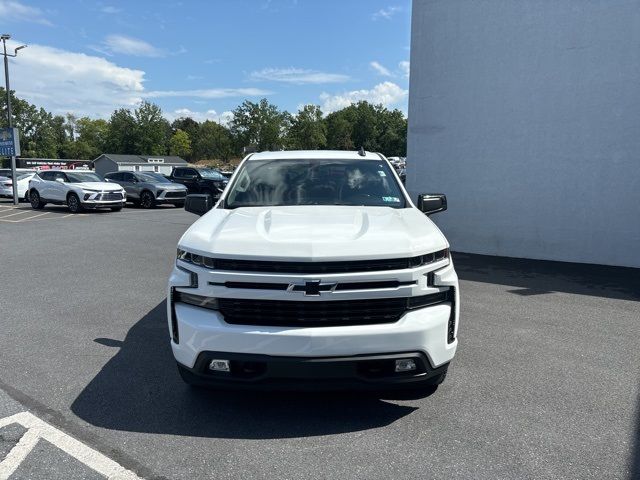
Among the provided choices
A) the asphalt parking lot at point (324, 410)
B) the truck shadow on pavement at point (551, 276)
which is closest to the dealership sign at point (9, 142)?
the asphalt parking lot at point (324, 410)

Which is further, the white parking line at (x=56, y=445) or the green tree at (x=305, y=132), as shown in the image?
the green tree at (x=305, y=132)

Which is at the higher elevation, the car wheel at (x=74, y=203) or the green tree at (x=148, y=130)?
the green tree at (x=148, y=130)

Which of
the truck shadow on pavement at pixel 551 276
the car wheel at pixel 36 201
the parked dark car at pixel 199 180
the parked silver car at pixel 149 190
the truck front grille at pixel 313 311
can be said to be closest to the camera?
the truck front grille at pixel 313 311

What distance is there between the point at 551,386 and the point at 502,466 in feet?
4.46

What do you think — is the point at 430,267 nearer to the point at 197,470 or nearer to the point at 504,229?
the point at 197,470

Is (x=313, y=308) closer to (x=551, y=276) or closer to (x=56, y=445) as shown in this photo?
(x=56, y=445)

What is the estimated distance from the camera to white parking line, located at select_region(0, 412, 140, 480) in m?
2.67

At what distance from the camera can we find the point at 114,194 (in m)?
19.4

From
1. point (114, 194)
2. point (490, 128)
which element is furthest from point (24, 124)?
point (490, 128)

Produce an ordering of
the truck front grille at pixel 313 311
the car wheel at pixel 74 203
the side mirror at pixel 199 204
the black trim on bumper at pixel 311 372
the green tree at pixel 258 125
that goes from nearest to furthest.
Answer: the black trim on bumper at pixel 311 372 → the truck front grille at pixel 313 311 → the side mirror at pixel 199 204 → the car wheel at pixel 74 203 → the green tree at pixel 258 125

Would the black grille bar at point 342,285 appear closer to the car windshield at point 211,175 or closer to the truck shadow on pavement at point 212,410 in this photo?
the truck shadow on pavement at point 212,410

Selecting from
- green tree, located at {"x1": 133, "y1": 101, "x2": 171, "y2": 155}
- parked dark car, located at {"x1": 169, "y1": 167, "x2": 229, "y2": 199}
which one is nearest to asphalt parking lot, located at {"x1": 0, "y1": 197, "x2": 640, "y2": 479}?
parked dark car, located at {"x1": 169, "y1": 167, "x2": 229, "y2": 199}

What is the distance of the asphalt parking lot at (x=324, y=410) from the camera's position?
2775 mm

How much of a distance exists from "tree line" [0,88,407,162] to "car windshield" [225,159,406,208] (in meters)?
74.8
